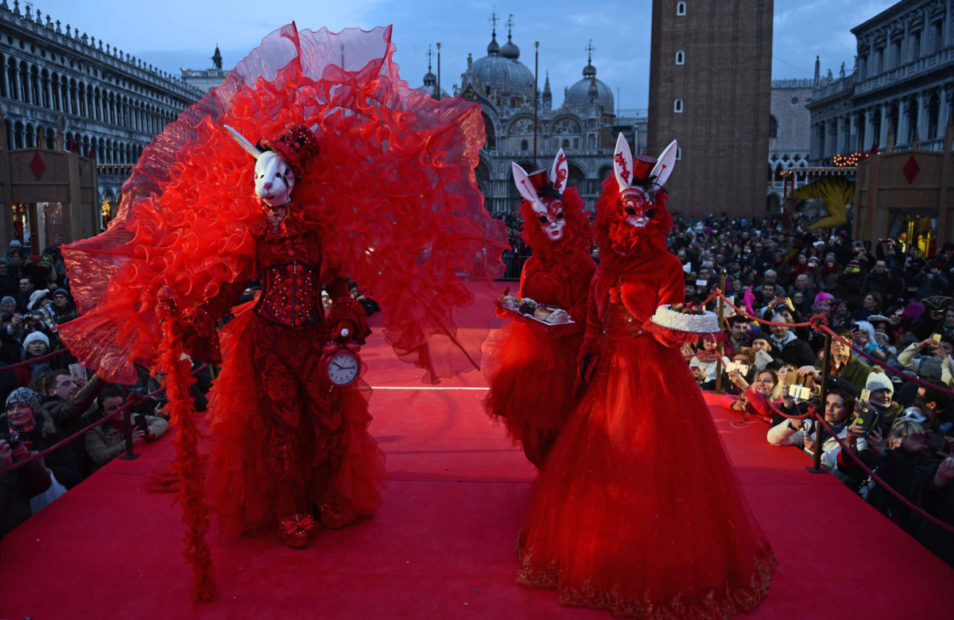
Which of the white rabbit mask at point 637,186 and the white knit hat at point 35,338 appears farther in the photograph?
the white knit hat at point 35,338

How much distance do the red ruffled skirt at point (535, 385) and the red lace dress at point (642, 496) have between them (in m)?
0.35

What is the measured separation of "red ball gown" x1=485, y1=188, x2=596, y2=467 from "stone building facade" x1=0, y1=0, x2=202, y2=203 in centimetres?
2763

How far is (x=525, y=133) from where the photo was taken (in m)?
64.1

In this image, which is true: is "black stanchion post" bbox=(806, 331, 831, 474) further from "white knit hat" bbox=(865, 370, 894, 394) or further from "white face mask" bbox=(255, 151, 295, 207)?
"white face mask" bbox=(255, 151, 295, 207)

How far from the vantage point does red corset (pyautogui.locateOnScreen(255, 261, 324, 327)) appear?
11.6 ft

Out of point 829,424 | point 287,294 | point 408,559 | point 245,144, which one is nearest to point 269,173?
point 245,144

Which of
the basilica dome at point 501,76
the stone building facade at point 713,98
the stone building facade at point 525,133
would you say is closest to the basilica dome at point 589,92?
the stone building facade at point 525,133

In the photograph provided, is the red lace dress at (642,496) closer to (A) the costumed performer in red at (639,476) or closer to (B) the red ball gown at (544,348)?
(A) the costumed performer in red at (639,476)

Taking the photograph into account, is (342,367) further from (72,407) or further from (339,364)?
(72,407)

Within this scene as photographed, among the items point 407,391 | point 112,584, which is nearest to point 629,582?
point 112,584

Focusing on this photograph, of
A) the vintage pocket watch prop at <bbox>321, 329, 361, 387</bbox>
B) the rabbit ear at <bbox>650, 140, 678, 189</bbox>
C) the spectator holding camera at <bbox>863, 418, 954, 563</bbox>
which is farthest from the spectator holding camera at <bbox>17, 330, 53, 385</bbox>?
the spectator holding camera at <bbox>863, 418, 954, 563</bbox>

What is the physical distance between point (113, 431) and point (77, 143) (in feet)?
127

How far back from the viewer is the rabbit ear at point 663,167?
330 cm

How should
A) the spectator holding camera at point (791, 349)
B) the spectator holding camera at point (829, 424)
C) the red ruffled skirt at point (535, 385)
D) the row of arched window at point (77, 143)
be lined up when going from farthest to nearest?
the row of arched window at point (77, 143) < the spectator holding camera at point (791, 349) < the spectator holding camera at point (829, 424) < the red ruffled skirt at point (535, 385)
